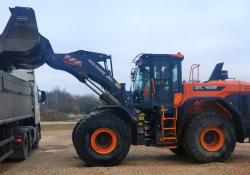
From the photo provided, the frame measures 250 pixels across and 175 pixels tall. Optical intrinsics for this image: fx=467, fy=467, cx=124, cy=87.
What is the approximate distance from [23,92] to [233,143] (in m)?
6.96

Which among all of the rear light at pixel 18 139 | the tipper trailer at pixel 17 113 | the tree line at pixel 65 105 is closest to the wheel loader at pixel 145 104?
the tipper trailer at pixel 17 113

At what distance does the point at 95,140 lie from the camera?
522 inches

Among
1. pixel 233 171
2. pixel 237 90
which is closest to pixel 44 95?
pixel 237 90

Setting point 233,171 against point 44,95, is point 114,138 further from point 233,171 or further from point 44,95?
point 44,95

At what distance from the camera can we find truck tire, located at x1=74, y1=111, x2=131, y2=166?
1312 cm

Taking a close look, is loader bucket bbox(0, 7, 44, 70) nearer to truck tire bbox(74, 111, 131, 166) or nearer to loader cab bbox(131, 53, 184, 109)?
truck tire bbox(74, 111, 131, 166)

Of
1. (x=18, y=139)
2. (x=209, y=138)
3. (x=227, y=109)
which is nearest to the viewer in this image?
(x=209, y=138)

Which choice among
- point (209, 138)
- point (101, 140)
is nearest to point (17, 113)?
point (101, 140)

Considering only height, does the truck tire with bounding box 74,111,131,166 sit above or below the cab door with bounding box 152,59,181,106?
below

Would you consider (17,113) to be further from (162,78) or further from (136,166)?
(162,78)

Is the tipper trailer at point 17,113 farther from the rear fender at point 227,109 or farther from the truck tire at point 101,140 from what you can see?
the rear fender at point 227,109

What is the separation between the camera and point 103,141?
43.9 ft

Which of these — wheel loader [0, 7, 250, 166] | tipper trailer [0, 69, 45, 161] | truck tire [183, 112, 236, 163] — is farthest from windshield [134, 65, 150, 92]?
tipper trailer [0, 69, 45, 161]

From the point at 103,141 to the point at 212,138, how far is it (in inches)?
127
